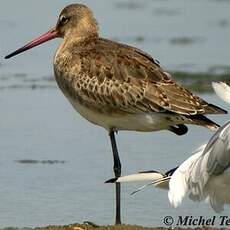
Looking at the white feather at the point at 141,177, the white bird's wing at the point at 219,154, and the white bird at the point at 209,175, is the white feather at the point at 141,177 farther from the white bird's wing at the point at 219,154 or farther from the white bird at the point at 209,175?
the white bird's wing at the point at 219,154

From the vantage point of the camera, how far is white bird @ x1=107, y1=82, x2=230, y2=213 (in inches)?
355

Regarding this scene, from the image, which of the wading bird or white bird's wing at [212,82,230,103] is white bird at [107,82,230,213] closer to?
white bird's wing at [212,82,230,103]

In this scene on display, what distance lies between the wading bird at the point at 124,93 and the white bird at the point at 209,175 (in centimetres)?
101

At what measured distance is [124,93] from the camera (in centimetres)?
1031

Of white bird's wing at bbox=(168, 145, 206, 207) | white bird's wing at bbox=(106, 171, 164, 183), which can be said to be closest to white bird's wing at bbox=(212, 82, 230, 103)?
white bird's wing at bbox=(168, 145, 206, 207)

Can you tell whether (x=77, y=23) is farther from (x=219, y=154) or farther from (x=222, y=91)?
(x=219, y=154)

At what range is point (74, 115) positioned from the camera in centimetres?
1387

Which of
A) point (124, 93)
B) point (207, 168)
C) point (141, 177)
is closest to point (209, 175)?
point (207, 168)

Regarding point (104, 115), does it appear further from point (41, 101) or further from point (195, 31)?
point (195, 31)

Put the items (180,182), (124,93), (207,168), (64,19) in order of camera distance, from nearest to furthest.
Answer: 1. (180,182)
2. (207,168)
3. (124,93)
4. (64,19)

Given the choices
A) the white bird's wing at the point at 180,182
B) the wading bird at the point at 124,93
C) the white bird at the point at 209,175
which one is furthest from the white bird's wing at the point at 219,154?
the wading bird at the point at 124,93

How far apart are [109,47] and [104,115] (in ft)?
2.16

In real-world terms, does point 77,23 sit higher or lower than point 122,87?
higher

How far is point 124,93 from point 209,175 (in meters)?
1.47
